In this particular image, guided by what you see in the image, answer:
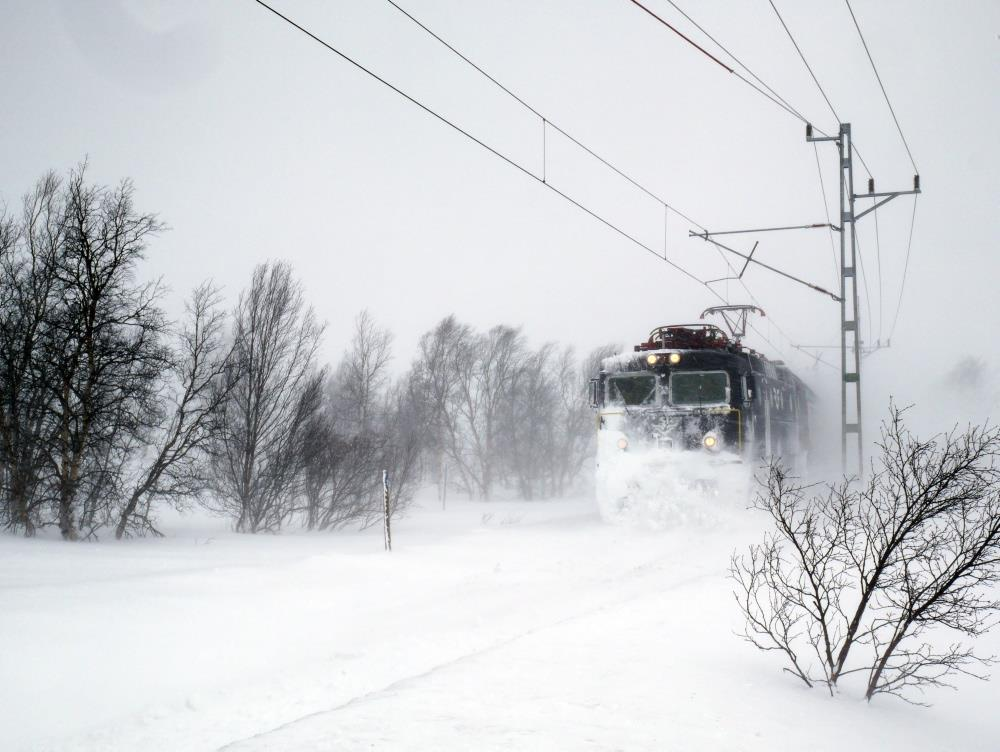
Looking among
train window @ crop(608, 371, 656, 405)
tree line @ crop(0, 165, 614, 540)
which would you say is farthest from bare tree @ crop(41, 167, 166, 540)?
train window @ crop(608, 371, 656, 405)

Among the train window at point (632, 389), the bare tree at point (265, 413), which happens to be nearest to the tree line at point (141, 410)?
the bare tree at point (265, 413)

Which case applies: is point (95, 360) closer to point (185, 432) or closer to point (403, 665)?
point (185, 432)

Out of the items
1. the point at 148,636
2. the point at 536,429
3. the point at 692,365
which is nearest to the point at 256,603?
the point at 148,636

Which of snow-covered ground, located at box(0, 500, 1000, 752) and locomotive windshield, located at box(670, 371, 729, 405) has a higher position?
locomotive windshield, located at box(670, 371, 729, 405)

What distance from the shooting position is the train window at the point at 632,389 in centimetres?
1587

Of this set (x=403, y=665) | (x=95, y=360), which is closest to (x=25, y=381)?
(x=95, y=360)

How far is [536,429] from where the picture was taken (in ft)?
150

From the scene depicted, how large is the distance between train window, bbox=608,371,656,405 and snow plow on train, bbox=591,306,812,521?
23 mm

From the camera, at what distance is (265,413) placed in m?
18.2

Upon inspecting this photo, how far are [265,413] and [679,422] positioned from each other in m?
10.3

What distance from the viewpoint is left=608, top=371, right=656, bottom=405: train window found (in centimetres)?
1587

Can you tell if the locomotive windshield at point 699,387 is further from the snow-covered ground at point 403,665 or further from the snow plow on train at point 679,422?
the snow-covered ground at point 403,665

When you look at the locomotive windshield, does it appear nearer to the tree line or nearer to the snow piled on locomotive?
the snow piled on locomotive

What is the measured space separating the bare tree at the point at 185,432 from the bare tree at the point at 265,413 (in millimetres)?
949
